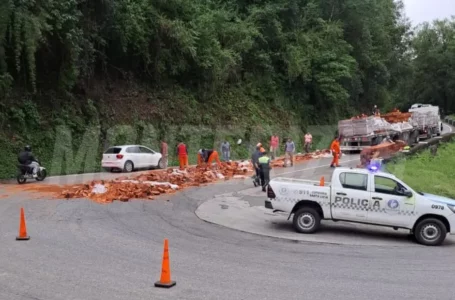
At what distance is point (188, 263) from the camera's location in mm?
10312

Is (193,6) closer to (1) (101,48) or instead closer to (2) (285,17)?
(1) (101,48)

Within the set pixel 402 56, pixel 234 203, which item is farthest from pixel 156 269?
pixel 402 56

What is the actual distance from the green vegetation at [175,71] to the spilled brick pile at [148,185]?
6.81 metres

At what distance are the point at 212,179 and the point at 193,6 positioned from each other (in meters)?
18.1

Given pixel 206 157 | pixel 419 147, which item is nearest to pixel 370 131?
pixel 419 147

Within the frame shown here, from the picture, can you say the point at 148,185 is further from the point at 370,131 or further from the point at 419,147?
the point at 419,147

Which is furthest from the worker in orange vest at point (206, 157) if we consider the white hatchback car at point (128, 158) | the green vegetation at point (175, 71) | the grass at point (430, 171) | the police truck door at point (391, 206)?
the police truck door at point (391, 206)

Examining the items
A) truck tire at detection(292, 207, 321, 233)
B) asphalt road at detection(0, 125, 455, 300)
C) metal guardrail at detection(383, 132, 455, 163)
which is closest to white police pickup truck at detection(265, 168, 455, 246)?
truck tire at detection(292, 207, 321, 233)

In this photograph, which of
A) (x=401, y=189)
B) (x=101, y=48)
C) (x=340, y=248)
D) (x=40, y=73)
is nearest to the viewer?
(x=340, y=248)

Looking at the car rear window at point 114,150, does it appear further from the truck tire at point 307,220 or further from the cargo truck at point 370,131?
the truck tire at point 307,220

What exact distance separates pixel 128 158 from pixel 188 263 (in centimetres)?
1848

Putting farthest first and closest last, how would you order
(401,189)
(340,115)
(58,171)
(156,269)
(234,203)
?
(340,115)
(58,171)
(234,203)
(401,189)
(156,269)

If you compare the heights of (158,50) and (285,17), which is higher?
(285,17)

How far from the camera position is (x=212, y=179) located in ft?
79.5
